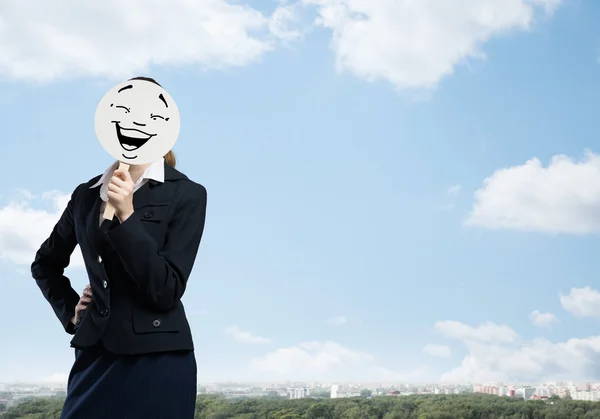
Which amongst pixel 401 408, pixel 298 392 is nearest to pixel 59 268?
pixel 298 392

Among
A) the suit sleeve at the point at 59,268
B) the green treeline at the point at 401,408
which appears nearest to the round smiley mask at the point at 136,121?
the suit sleeve at the point at 59,268

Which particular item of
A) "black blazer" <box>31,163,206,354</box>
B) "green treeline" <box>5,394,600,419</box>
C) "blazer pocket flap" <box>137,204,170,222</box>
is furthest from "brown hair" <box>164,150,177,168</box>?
"green treeline" <box>5,394,600,419</box>

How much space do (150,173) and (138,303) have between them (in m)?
0.27

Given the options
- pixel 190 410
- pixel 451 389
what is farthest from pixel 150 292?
pixel 451 389

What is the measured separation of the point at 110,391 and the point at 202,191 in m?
0.43

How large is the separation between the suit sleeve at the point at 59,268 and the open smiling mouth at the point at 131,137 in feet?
0.94

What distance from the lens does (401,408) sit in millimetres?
5957

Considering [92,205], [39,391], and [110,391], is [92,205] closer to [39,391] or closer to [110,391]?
[110,391]

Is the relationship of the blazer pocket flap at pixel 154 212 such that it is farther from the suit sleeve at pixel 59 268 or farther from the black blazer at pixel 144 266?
the suit sleeve at pixel 59 268

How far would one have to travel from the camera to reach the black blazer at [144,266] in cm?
125

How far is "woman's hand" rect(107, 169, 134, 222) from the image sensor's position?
127cm

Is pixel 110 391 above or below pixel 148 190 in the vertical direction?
below

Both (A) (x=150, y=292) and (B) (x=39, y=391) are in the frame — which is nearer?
(A) (x=150, y=292)

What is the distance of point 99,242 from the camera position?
53.0 inches
